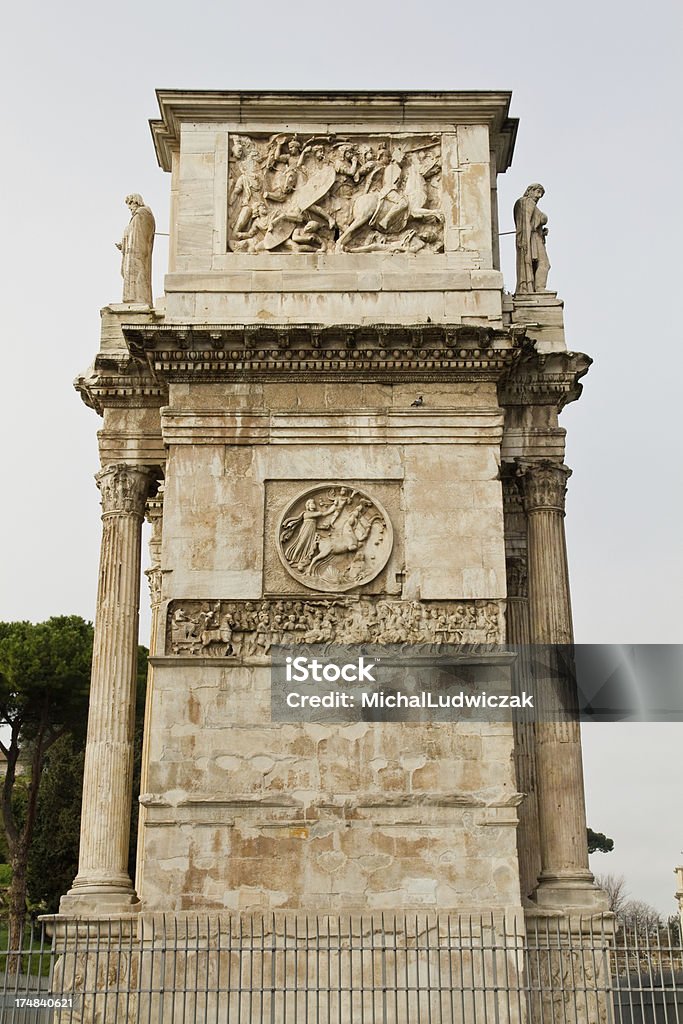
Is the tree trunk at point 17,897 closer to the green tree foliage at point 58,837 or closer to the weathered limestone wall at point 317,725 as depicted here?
the green tree foliage at point 58,837

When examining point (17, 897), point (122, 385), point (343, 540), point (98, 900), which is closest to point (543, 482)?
point (343, 540)

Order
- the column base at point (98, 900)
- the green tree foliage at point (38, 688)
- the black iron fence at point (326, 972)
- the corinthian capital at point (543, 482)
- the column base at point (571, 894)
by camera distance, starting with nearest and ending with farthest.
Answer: the black iron fence at point (326, 972) < the column base at point (98, 900) < the column base at point (571, 894) < the corinthian capital at point (543, 482) < the green tree foliage at point (38, 688)

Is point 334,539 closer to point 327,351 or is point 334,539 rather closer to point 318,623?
point 318,623

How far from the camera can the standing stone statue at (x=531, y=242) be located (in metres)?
20.4

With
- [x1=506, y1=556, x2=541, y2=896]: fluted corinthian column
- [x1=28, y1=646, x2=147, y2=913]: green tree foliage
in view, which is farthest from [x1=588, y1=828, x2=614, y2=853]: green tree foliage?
[x1=506, y1=556, x2=541, y2=896]: fluted corinthian column

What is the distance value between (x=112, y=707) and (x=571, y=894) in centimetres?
652

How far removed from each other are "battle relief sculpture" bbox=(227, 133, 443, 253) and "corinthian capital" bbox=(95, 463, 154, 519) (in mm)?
3448

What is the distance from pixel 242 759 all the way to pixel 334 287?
664cm

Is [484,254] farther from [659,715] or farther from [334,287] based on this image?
[659,715]

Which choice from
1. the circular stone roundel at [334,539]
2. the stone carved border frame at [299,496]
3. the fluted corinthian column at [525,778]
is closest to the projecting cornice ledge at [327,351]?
the stone carved border frame at [299,496]

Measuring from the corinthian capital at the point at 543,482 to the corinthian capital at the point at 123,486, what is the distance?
5389mm

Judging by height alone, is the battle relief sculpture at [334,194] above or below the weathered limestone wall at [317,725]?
above

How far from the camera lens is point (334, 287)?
746 inches

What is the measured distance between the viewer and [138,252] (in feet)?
67.1
